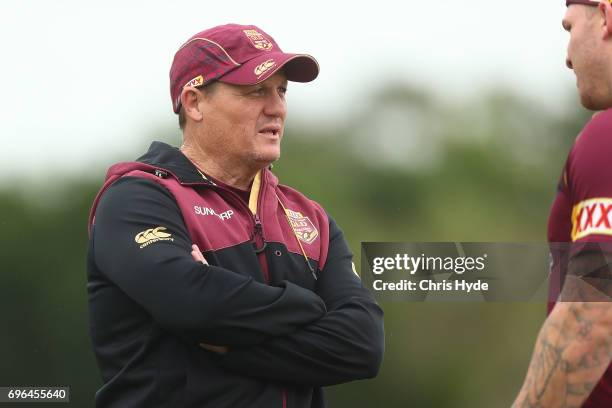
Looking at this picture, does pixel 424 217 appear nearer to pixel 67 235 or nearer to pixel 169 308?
pixel 67 235

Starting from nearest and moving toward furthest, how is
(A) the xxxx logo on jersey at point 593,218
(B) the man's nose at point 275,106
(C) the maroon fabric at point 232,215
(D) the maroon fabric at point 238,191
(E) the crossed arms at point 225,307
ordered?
(A) the xxxx logo on jersey at point 593,218 < (E) the crossed arms at point 225,307 < (C) the maroon fabric at point 232,215 < (D) the maroon fabric at point 238,191 < (B) the man's nose at point 275,106

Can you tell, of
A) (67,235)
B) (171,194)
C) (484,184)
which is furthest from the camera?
(484,184)

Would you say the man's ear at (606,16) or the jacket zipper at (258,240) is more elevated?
the man's ear at (606,16)

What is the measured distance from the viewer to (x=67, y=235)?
993 cm

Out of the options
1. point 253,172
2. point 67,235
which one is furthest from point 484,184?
point 253,172

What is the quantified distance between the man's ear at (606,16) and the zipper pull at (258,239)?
1.24m

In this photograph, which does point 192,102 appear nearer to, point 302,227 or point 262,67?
point 262,67

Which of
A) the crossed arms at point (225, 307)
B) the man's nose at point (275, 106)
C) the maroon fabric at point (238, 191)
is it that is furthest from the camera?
the man's nose at point (275, 106)

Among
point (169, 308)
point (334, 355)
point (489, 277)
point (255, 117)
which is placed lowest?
point (489, 277)

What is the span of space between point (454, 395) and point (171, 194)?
9.78m

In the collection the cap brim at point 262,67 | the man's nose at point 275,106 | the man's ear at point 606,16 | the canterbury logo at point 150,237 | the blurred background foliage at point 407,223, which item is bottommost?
the blurred background foliage at point 407,223

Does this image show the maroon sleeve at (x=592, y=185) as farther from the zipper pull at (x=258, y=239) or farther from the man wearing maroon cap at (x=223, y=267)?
the zipper pull at (x=258, y=239)

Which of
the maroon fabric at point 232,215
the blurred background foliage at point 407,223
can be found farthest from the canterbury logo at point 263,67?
the blurred background foliage at point 407,223

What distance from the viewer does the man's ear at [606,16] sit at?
97.7 inches
